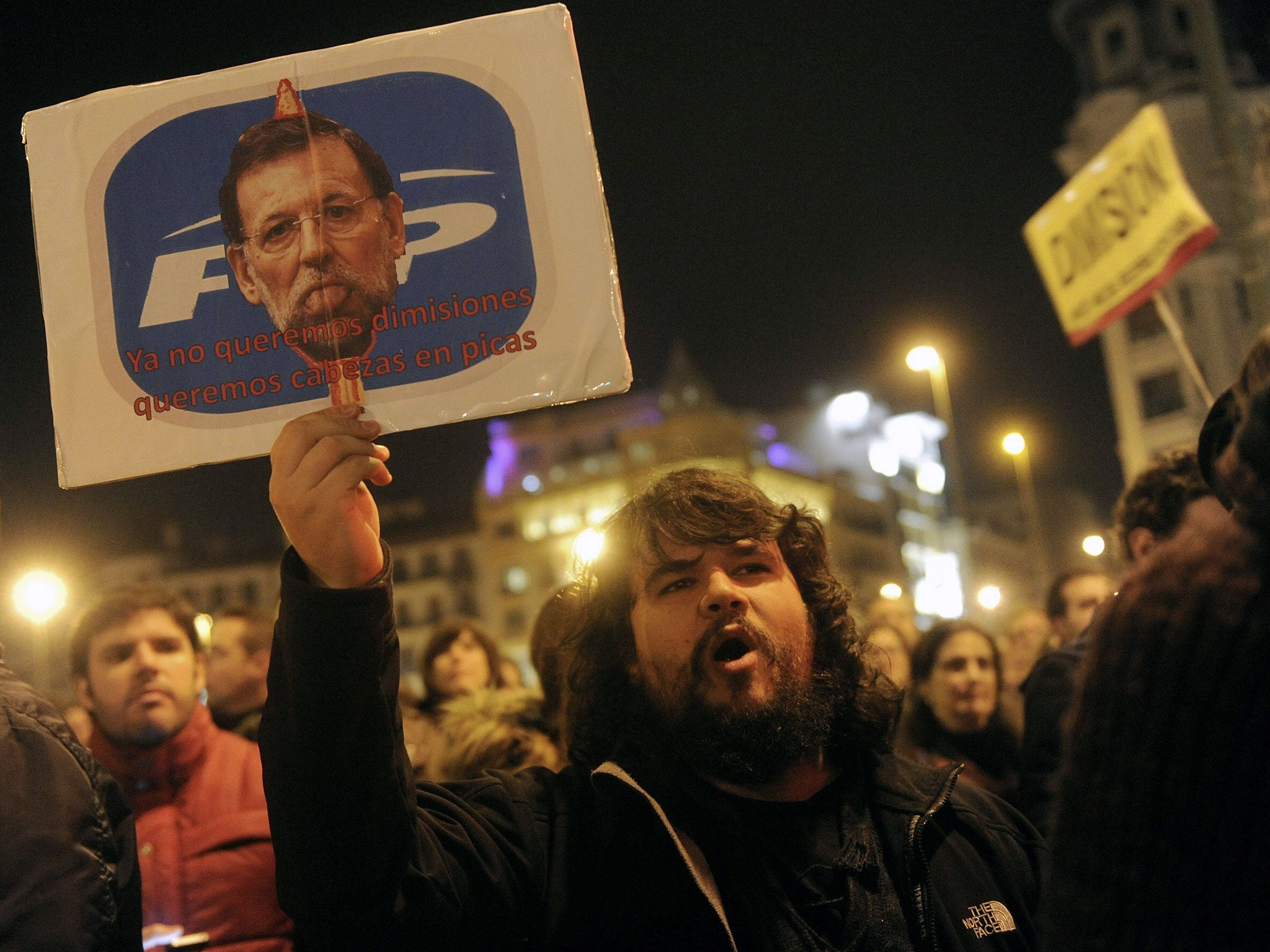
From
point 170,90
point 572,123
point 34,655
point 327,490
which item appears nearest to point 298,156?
point 170,90

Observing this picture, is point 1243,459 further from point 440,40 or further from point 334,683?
point 440,40

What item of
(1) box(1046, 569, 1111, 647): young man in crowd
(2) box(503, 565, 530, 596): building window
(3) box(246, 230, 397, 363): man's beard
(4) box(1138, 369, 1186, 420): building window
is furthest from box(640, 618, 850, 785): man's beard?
(2) box(503, 565, 530, 596): building window

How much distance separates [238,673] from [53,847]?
3.18 m

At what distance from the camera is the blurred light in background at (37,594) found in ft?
48.1

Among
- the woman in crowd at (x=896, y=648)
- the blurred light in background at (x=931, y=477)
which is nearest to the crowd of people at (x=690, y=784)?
the woman in crowd at (x=896, y=648)

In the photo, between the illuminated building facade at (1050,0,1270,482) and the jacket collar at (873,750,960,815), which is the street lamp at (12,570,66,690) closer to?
the jacket collar at (873,750,960,815)

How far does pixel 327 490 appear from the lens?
2.15m

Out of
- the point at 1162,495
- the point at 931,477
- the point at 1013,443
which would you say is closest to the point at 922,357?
the point at 1013,443

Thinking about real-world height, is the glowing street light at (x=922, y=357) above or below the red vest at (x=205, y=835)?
above

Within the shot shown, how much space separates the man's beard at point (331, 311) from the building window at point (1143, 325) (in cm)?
4718

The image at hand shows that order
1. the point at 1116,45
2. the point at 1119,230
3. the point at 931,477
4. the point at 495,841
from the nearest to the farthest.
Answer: the point at 495,841 → the point at 1119,230 → the point at 1116,45 → the point at 931,477

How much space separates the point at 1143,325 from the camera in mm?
45750

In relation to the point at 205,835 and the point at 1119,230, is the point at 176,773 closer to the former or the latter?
the point at 205,835

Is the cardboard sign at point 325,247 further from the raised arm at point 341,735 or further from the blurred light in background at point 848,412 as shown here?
the blurred light in background at point 848,412
